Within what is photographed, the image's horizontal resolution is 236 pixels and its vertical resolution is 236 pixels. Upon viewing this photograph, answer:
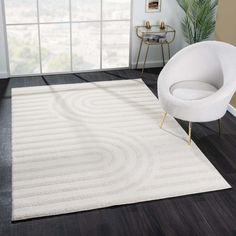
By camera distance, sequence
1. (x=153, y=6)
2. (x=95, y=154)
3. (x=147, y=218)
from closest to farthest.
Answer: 1. (x=147, y=218)
2. (x=95, y=154)
3. (x=153, y=6)

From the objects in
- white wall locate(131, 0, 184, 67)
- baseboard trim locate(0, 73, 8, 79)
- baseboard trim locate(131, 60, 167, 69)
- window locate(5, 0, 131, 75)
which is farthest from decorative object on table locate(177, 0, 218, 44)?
baseboard trim locate(0, 73, 8, 79)

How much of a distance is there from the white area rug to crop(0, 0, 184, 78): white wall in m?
0.72

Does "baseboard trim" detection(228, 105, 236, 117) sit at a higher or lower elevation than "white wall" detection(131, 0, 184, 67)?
lower

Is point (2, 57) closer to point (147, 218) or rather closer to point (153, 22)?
point (153, 22)

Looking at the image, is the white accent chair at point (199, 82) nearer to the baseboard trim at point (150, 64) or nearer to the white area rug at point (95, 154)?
the white area rug at point (95, 154)

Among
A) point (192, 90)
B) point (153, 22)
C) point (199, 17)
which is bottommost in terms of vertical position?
point (192, 90)

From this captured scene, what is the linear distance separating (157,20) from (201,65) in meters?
1.68

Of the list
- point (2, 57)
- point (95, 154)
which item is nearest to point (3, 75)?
point (2, 57)

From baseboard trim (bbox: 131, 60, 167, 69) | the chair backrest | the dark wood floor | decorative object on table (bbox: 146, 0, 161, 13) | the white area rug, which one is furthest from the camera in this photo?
→ baseboard trim (bbox: 131, 60, 167, 69)

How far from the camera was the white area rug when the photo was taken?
11.9 ft

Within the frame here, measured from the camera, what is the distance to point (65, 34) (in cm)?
591

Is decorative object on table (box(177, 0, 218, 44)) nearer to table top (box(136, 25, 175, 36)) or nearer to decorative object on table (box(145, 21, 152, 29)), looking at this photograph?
table top (box(136, 25, 175, 36))

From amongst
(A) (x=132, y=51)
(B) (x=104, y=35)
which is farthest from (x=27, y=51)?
(A) (x=132, y=51)

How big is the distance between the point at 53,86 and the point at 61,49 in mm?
641
